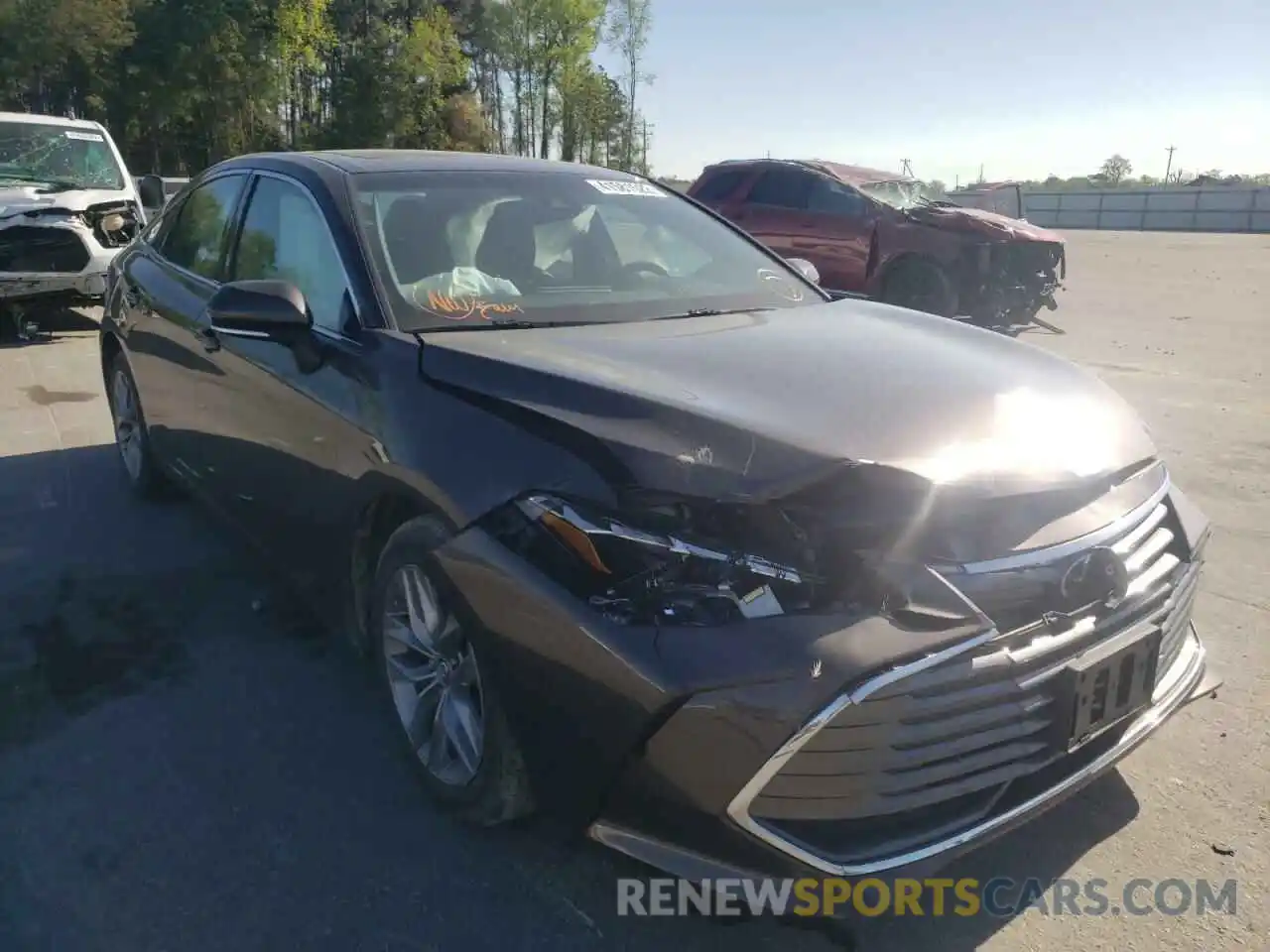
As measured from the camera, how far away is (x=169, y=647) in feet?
11.8

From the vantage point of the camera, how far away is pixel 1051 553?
84.0 inches

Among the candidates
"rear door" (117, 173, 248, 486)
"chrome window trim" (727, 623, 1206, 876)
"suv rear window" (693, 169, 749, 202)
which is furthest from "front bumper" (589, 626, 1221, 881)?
"suv rear window" (693, 169, 749, 202)

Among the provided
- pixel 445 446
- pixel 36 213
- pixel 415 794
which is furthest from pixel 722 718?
pixel 36 213

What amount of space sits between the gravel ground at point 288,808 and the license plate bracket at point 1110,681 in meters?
0.47

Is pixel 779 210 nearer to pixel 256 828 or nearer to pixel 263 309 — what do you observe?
pixel 263 309

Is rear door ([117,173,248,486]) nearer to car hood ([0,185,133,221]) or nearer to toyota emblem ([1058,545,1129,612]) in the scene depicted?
toyota emblem ([1058,545,1129,612])

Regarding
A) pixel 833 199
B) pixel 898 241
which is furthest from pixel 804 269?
pixel 833 199

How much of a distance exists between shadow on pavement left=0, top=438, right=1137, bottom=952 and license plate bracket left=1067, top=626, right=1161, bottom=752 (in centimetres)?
47

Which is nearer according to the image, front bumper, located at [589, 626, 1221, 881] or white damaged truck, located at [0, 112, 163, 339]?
front bumper, located at [589, 626, 1221, 881]

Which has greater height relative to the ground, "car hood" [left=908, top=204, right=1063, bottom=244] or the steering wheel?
"car hood" [left=908, top=204, right=1063, bottom=244]

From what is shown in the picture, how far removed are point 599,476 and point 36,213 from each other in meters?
9.02

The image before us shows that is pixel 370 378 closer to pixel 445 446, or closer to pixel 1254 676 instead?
pixel 445 446

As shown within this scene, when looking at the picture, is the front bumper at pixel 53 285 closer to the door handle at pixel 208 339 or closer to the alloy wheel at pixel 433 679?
the door handle at pixel 208 339

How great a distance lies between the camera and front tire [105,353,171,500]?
4.96m
